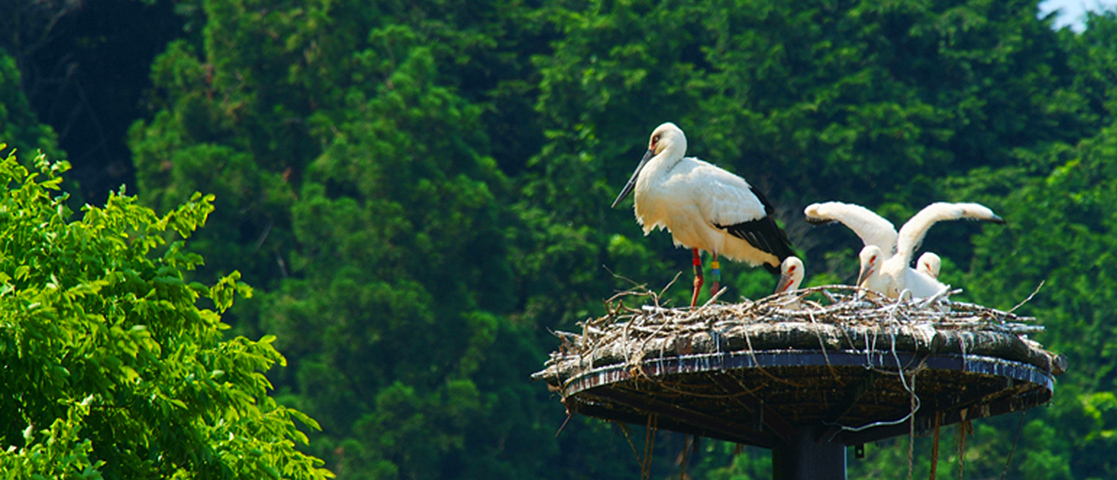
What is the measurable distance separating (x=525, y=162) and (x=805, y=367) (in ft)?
82.7

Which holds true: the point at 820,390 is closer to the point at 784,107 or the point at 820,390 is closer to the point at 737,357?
the point at 737,357

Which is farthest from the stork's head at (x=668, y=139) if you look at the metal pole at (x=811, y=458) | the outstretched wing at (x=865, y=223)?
the metal pole at (x=811, y=458)

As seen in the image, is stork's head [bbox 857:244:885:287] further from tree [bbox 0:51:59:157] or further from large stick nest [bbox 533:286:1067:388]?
tree [bbox 0:51:59:157]

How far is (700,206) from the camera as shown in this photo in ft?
37.3

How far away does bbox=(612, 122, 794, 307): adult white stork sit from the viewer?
11.3 metres

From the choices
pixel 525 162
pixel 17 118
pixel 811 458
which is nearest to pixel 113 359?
pixel 811 458

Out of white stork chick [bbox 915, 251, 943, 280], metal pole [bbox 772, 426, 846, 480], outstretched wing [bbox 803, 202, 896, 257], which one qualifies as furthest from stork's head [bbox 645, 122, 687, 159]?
metal pole [bbox 772, 426, 846, 480]

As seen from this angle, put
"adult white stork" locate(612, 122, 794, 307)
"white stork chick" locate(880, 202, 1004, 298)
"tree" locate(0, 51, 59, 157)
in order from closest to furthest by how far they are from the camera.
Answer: "white stork chick" locate(880, 202, 1004, 298) → "adult white stork" locate(612, 122, 794, 307) → "tree" locate(0, 51, 59, 157)

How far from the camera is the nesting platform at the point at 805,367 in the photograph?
7867 millimetres

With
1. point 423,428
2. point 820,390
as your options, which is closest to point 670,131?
point 820,390

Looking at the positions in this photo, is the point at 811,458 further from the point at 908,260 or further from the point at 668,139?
the point at 668,139

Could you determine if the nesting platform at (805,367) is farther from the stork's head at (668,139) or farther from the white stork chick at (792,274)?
the stork's head at (668,139)

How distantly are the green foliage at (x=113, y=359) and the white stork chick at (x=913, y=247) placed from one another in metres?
4.11

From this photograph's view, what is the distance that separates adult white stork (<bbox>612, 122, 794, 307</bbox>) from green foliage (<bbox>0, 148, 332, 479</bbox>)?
3014mm
